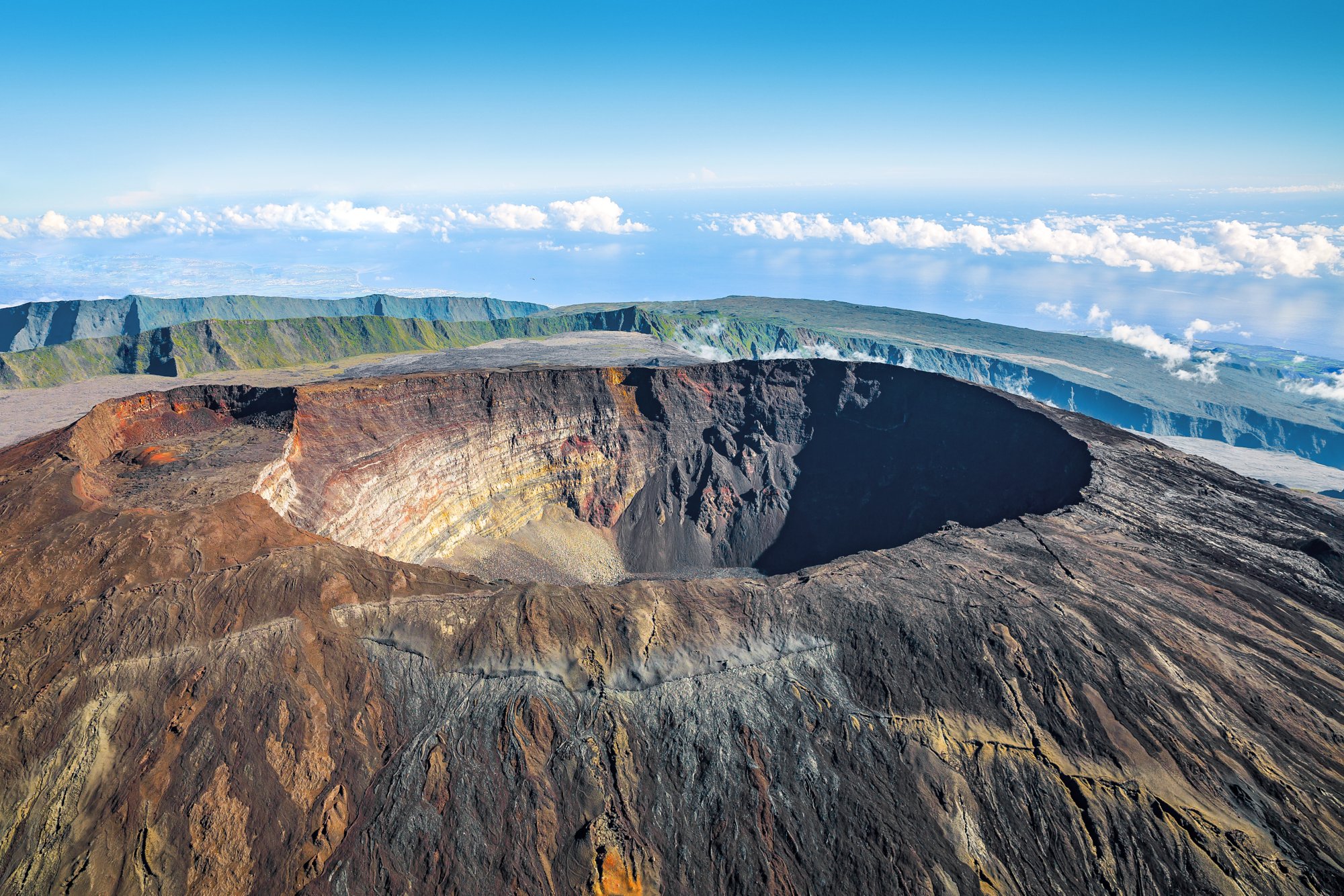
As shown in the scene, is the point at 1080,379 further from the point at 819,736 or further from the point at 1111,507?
the point at 819,736

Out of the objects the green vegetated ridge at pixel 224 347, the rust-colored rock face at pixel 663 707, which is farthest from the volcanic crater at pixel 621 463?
the green vegetated ridge at pixel 224 347

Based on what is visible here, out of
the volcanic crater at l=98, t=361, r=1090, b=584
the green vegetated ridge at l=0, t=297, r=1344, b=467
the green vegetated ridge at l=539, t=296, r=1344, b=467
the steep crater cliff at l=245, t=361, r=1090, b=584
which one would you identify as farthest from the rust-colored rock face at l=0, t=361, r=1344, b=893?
the green vegetated ridge at l=539, t=296, r=1344, b=467

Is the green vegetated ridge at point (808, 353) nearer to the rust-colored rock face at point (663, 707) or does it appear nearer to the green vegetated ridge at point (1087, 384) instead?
the green vegetated ridge at point (1087, 384)

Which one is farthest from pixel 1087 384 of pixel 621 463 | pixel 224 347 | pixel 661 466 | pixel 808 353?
pixel 224 347

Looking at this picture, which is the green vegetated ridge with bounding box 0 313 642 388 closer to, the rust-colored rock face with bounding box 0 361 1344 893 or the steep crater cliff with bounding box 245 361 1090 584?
the steep crater cliff with bounding box 245 361 1090 584

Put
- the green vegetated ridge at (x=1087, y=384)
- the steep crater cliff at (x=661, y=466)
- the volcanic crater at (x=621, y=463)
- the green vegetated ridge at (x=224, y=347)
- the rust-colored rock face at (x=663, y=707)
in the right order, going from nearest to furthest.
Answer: the rust-colored rock face at (x=663, y=707) → the volcanic crater at (x=621, y=463) → the steep crater cliff at (x=661, y=466) → the green vegetated ridge at (x=224, y=347) → the green vegetated ridge at (x=1087, y=384)
